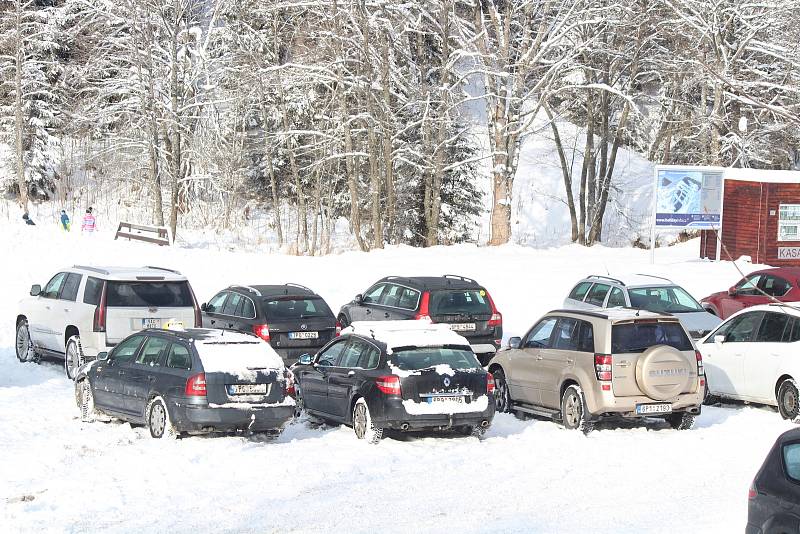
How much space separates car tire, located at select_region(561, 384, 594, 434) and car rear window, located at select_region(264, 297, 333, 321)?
573cm

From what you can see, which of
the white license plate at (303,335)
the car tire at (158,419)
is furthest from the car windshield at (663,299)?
the car tire at (158,419)

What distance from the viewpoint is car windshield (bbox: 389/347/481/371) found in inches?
520

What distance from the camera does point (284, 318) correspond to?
726 inches

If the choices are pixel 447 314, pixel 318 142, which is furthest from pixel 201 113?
pixel 447 314

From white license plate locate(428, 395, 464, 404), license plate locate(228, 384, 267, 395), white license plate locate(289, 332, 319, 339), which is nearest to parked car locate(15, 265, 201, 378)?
white license plate locate(289, 332, 319, 339)

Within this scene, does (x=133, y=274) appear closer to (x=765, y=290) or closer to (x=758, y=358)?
(x=758, y=358)

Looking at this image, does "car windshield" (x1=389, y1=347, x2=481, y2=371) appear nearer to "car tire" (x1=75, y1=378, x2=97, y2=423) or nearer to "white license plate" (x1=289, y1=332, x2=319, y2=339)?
"car tire" (x1=75, y1=378, x2=97, y2=423)

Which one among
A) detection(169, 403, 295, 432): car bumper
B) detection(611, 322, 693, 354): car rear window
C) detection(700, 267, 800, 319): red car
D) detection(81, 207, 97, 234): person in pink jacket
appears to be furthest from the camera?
detection(81, 207, 97, 234): person in pink jacket

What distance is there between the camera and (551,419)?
49.4 feet

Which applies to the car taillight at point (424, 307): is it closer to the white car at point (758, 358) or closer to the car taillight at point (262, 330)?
the car taillight at point (262, 330)

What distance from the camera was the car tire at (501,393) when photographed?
15.7m

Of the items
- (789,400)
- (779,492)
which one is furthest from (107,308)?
(779,492)

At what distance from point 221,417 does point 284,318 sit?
18.7 ft

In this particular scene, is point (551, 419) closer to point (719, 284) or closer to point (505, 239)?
point (719, 284)
